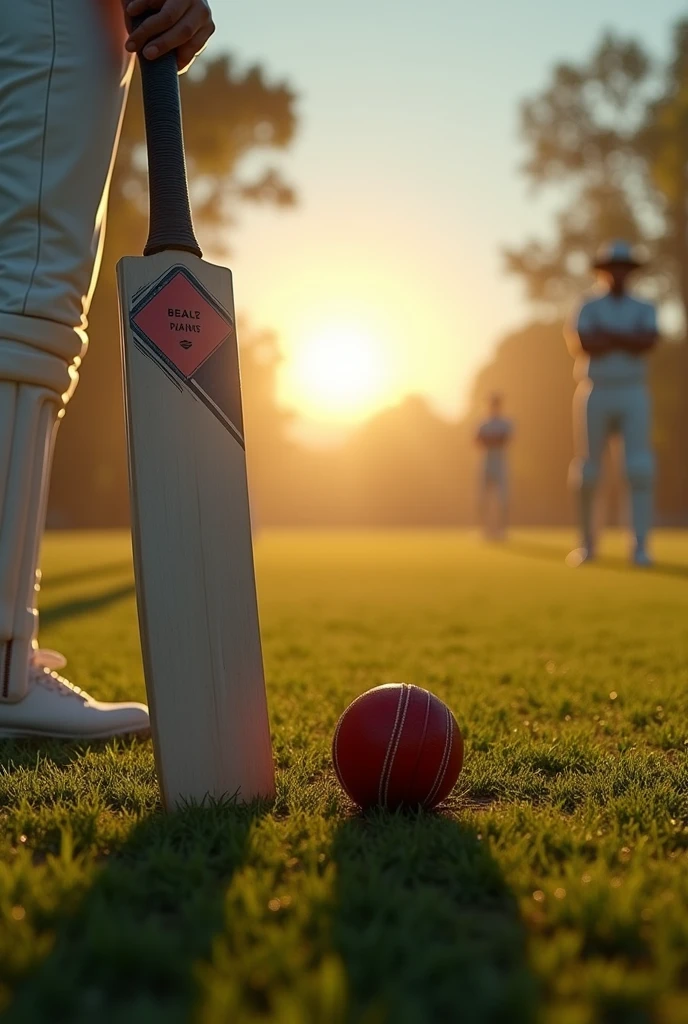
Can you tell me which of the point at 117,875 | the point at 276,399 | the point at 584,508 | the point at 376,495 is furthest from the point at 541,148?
the point at 117,875

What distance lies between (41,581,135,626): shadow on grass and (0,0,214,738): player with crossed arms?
108 inches

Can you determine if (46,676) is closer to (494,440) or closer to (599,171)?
(494,440)

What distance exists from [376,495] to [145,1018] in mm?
41078

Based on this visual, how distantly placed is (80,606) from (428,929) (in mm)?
4870

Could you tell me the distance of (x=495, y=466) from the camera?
15.3 metres

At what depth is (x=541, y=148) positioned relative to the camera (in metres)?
27.6

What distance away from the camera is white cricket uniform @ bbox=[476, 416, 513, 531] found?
595 inches

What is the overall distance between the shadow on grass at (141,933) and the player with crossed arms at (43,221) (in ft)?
2.73

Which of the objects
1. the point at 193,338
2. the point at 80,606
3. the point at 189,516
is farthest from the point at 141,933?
the point at 80,606

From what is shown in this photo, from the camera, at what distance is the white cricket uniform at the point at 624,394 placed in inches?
335

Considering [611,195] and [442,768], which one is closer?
[442,768]

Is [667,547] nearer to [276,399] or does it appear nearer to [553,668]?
[553,668]

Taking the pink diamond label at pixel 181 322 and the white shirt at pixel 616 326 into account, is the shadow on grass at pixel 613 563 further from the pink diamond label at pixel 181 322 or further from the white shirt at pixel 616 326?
the pink diamond label at pixel 181 322

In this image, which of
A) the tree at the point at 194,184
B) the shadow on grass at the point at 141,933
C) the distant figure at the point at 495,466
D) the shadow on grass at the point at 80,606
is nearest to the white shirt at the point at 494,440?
the distant figure at the point at 495,466
